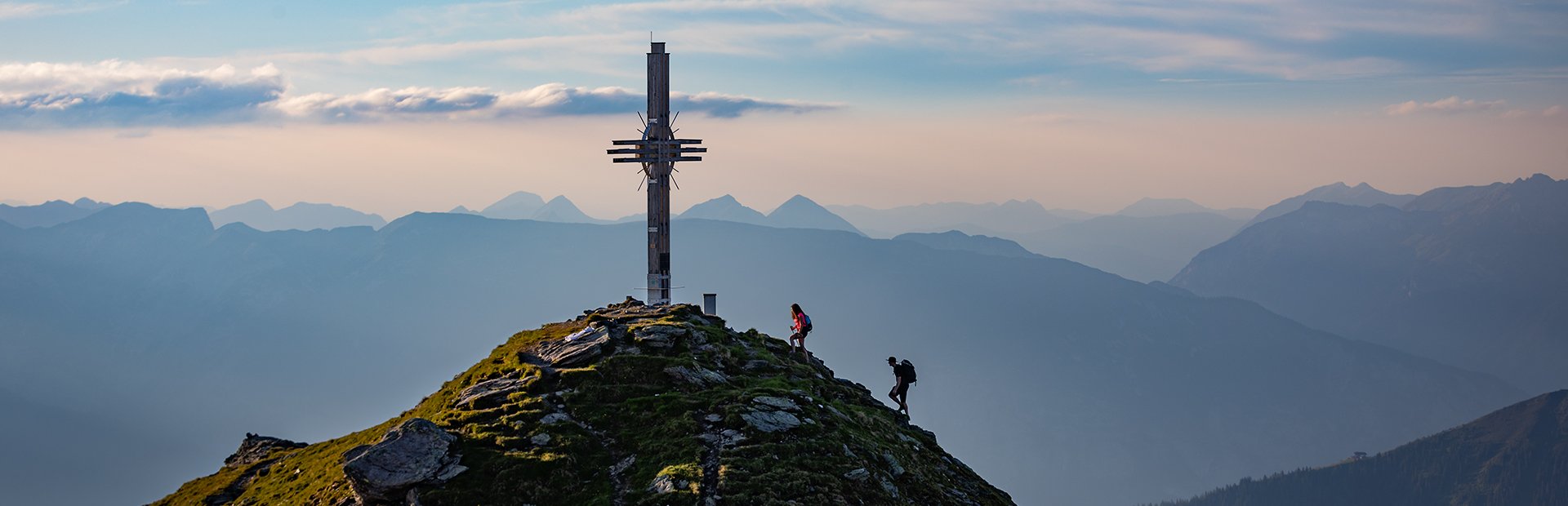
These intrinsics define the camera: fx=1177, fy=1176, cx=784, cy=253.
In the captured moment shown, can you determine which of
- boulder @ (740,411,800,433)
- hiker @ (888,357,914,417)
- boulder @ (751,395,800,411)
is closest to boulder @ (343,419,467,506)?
boulder @ (740,411,800,433)

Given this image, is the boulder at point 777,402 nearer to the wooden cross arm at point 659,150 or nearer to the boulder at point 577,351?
the boulder at point 577,351

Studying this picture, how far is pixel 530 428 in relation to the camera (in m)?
34.1

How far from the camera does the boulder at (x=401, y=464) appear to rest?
31.0m

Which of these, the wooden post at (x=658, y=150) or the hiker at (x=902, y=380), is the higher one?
the wooden post at (x=658, y=150)

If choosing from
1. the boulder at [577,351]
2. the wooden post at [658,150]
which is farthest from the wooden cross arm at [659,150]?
the boulder at [577,351]

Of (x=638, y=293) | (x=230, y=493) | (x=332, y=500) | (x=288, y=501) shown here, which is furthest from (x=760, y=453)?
(x=638, y=293)

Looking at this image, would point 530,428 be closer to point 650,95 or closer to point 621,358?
point 621,358

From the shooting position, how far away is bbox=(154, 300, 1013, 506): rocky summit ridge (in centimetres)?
3098

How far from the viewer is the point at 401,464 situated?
3153 centimetres

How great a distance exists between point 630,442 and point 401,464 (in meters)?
6.23

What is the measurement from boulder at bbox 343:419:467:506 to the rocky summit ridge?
0.14ft

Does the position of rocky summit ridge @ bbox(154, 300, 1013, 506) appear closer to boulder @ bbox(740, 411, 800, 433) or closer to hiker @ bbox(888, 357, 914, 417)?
boulder @ bbox(740, 411, 800, 433)

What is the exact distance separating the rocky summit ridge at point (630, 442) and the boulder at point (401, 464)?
0.04 metres

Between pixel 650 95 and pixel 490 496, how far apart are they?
29347 millimetres
